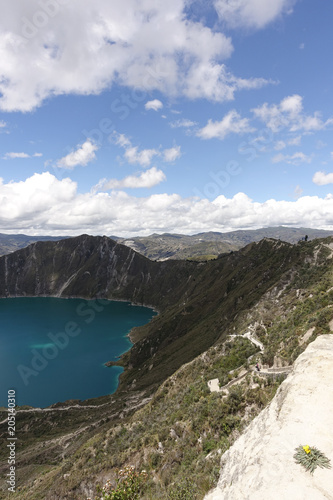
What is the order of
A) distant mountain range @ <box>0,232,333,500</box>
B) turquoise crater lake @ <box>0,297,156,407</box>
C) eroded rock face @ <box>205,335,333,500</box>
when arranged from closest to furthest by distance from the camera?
eroded rock face @ <box>205,335,333,500</box> < distant mountain range @ <box>0,232,333,500</box> < turquoise crater lake @ <box>0,297,156,407</box>

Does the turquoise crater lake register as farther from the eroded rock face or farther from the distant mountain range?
the eroded rock face

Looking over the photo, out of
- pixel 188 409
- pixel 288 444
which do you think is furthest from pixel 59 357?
pixel 288 444

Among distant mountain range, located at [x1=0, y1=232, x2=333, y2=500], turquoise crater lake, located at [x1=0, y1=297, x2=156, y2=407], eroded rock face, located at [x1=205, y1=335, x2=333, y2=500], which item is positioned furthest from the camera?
turquoise crater lake, located at [x1=0, y1=297, x2=156, y2=407]

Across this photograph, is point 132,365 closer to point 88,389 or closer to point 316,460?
point 88,389

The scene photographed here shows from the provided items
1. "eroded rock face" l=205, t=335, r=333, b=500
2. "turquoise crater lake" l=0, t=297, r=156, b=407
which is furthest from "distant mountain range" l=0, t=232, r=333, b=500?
"turquoise crater lake" l=0, t=297, r=156, b=407

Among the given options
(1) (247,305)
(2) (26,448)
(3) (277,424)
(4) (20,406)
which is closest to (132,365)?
(4) (20,406)

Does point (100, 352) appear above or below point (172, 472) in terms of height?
below
